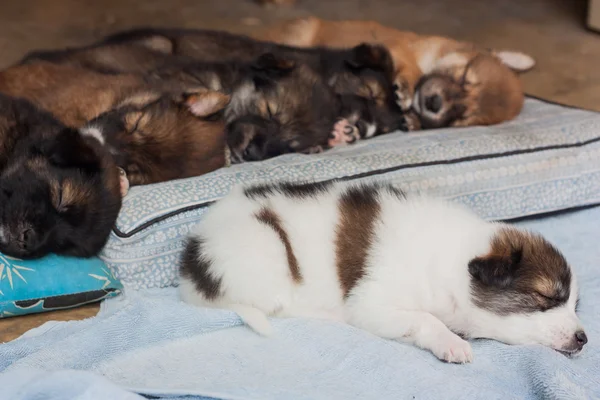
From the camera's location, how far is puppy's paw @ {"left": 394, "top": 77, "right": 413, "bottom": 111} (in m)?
4.53

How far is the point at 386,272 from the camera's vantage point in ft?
8.66

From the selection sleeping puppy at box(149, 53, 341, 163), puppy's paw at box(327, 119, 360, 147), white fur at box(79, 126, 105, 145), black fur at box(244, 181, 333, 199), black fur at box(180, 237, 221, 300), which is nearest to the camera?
black fur at box(180, 237, 221, 300)

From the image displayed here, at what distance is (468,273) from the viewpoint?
2.55m

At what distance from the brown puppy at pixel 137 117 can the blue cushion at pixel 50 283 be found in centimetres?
54

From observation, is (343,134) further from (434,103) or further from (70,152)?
(70,152)

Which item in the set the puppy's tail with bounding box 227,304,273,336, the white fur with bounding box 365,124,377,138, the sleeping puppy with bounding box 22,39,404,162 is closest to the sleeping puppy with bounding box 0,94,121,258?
the puppy's tail with bounding box 227,304,273,336

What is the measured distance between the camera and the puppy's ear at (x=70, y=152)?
113 inches

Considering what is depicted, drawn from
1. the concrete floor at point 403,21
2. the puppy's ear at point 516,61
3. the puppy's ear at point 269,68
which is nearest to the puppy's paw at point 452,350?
the puppy's ear at point 269,68

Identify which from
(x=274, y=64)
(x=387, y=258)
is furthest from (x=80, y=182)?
(x=274, y=64)

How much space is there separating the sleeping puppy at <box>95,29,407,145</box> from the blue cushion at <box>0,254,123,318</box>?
159 cm

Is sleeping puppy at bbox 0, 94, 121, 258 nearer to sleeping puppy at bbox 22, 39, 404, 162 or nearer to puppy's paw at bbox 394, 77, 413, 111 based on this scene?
sleeping puppy at bbox 22, 39, 404, 162

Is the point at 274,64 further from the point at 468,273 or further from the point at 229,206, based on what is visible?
the point at 468,273

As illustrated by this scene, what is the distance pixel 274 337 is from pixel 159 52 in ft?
8.34

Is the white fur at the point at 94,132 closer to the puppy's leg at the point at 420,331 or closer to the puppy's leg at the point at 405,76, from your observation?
the puppy's leg at the point at 420,331
